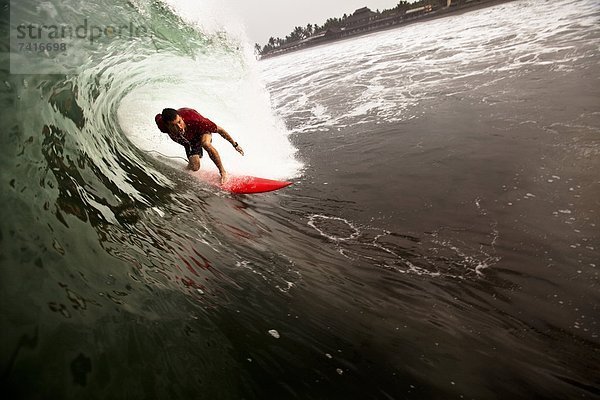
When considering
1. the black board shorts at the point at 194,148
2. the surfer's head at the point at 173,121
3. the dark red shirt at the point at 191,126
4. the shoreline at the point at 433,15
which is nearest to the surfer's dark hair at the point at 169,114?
the surfer's head at the point at 173,121

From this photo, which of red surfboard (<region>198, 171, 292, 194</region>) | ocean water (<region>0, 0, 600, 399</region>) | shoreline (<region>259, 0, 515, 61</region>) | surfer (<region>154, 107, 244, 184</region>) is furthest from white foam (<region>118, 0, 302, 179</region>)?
shoreline (<region>259, 0, 515, 61</region>)

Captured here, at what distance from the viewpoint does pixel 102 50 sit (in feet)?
21.1

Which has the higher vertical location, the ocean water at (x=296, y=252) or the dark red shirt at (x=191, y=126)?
the dark red shirt at (x=191, y=126)

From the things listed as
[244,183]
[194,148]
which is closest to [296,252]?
[244,183]

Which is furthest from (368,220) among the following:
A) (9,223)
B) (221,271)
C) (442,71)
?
(442,71)

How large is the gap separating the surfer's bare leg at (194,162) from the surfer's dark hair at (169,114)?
1.10 metres

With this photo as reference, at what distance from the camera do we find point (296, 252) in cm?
400

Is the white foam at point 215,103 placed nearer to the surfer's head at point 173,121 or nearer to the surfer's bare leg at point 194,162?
the surfer's bare leg at point 194,162

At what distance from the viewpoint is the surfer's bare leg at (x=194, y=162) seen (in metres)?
6.09

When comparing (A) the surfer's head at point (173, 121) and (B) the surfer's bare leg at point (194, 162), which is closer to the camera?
(A) the surfer's head at point (173, 121)

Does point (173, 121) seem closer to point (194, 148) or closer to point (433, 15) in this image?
point (194, 148)

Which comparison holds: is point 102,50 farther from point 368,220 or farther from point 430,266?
point 430,266

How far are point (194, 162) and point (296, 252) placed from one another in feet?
10.9

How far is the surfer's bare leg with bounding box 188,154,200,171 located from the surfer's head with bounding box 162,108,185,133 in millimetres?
757
